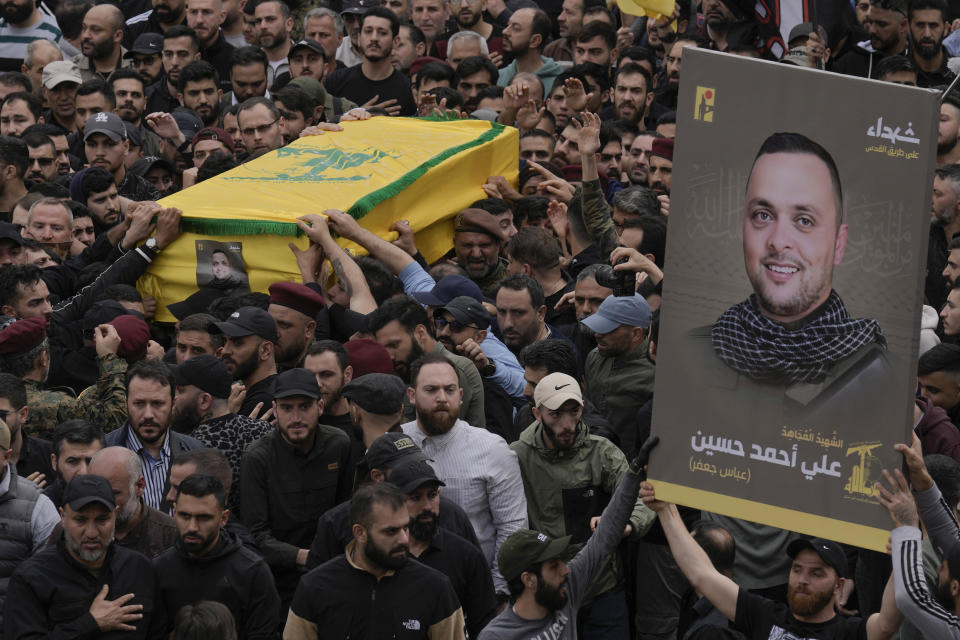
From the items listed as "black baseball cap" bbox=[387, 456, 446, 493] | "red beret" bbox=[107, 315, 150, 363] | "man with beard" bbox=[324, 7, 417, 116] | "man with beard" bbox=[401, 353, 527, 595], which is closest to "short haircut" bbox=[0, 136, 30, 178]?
"red beret" bbox=[107, 315, 150, 363]

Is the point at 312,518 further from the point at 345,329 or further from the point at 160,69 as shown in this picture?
the point at 160,69

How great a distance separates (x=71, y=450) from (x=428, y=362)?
1539 mm

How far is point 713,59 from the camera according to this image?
534 cm

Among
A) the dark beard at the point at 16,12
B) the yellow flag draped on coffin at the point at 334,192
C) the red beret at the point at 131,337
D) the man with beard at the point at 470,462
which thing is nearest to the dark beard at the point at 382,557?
the man with beard at the point at 470,462

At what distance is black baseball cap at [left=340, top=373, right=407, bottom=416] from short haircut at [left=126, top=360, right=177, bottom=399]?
2.60 feet

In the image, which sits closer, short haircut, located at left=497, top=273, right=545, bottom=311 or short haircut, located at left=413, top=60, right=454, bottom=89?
short haircut, located at left=497, top=273, right=545, bottom=311

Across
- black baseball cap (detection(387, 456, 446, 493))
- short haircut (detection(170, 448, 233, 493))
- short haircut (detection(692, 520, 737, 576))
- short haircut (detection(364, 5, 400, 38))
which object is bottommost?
short haircut (detection(692, 520, 737, 576))

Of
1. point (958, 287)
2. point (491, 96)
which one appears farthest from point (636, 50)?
point (958, 287)

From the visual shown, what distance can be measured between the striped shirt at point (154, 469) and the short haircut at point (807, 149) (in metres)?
3.27

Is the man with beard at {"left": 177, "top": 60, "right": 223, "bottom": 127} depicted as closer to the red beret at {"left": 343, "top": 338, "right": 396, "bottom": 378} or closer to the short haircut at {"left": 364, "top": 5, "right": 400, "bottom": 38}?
the short haircut at {"left": 364, "top": 5, "right": 400, "bottom": 38}

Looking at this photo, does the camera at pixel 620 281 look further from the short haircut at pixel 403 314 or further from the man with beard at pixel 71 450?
the man with beard at pixel 71 450

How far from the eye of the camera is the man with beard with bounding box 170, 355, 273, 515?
294 inches

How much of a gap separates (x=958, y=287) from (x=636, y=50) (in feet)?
15.0

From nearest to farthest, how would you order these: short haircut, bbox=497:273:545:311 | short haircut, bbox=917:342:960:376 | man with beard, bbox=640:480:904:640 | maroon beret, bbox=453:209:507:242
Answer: man with beard, bbox=640:480:904:640, short haircut, bbox=917:342:960:376, short haircut, bbox=497:273:545:311, maroon beret, bbox=453:209:507:242
